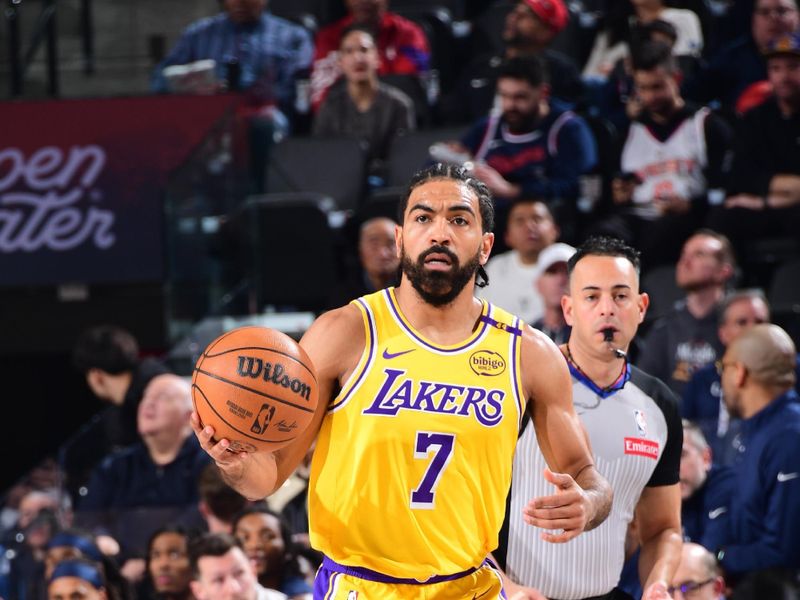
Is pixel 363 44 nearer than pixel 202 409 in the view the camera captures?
No

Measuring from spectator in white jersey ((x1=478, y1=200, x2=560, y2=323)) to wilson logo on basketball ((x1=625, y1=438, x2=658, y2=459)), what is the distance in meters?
3.43

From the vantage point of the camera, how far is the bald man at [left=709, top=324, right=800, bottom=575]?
6.83 metres

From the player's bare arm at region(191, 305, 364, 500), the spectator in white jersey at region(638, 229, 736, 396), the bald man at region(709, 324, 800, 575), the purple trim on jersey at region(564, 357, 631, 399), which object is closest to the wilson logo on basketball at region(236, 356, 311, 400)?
the player's bare arm at region(191, 305, 364, 500)

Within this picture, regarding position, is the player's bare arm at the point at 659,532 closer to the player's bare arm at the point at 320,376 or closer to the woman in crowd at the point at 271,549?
the player's bare arm at the point at 320,376

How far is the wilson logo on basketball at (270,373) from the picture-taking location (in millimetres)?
4152

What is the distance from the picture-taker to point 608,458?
5258 millimetres

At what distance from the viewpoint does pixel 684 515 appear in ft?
23.7

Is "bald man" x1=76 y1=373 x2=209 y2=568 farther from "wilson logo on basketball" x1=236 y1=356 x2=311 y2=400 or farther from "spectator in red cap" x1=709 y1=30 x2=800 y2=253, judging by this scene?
"wilson logo on basketball" x1=236 y1=356 x2=311 y2=400

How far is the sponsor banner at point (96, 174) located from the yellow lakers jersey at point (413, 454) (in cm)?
594

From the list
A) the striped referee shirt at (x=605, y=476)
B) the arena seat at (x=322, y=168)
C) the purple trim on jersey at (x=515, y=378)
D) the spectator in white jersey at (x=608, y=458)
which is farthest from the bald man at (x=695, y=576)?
the arena seat at (x=322, y=168)

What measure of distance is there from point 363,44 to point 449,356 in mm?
6036

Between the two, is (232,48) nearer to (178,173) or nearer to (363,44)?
(363,44)

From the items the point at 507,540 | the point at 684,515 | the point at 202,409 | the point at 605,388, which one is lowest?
the point at 684,515

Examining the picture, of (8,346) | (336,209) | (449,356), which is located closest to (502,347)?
(449,356)
